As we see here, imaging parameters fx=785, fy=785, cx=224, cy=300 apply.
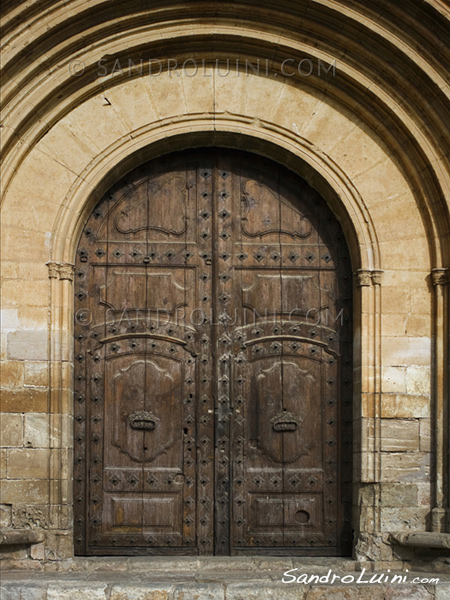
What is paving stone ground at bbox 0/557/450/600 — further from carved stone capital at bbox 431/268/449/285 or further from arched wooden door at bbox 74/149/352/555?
carved stone capital at bbox 431/268/449/285

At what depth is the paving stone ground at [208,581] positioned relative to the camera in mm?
5148

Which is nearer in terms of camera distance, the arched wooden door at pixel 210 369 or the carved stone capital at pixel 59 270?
the carved stone capital at pixel 59 270

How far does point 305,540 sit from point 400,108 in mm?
3292

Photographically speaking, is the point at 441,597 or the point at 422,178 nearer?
the point at 441,597

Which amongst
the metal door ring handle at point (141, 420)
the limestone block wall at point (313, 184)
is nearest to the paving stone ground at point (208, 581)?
the limestone block wall at point (313, 184)

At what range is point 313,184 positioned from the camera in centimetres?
605

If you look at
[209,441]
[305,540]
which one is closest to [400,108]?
[209,441]

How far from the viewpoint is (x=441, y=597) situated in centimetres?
519

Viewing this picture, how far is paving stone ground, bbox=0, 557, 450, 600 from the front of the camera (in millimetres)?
5148

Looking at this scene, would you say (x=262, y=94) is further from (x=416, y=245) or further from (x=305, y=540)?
(x=305, y=540)

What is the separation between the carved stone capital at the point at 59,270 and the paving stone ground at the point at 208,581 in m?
2.02

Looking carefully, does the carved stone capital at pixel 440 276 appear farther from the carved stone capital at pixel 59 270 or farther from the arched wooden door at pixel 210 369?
the carved stone capital at pixel 59 270

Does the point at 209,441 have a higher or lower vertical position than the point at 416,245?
lower

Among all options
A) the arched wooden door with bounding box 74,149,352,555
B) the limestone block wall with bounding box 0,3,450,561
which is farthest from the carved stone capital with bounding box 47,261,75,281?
the arched wooden door with bounding box 74,149,352,555
